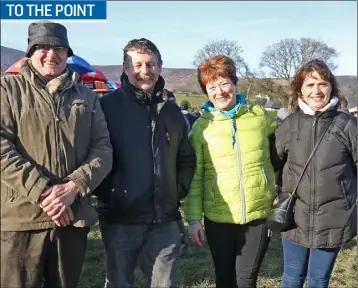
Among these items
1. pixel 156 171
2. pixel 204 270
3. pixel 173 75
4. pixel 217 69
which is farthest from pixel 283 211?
pixel 173 75

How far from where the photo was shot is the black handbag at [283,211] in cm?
270

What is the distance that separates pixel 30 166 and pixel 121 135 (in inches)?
23.4

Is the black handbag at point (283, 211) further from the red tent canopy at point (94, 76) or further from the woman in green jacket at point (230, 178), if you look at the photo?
the red tent canopy at point (94, 76)

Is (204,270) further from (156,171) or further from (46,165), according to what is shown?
(46,165)

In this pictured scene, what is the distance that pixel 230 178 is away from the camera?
9.08 feet

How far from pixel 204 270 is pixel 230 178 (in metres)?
2.11

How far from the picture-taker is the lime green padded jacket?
2.76 metres

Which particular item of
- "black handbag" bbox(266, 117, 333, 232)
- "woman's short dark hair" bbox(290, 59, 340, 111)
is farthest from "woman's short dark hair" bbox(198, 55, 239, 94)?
"black handbag" bbox(266, 117, 333, 232)

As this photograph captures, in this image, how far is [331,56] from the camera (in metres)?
27.4

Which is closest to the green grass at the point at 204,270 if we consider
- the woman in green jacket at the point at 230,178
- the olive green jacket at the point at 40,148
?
the woman in green jacket at the point at 230,178

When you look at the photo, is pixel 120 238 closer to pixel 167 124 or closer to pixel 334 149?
pixel 167 124

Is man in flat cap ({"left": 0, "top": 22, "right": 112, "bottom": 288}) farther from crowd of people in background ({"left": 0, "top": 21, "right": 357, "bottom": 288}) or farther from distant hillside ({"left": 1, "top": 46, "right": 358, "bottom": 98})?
distant hillside ({"left": 1, "top": 46, "right": 358, "bottom": 98})

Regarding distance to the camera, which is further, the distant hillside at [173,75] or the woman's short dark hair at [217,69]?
the distant hillside at [173,75]

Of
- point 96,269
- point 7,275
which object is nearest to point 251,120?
point 7,275
